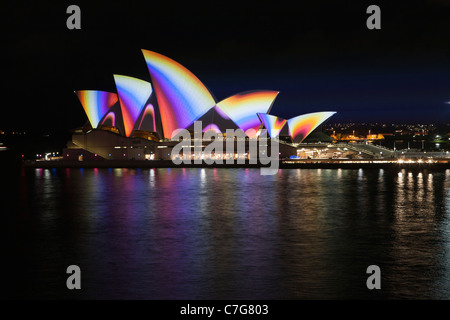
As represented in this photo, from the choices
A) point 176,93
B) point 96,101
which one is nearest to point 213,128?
point 176,93

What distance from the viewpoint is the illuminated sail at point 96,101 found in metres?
59.5

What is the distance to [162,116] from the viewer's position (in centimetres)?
5850

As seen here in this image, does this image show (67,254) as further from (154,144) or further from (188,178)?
(154,144)

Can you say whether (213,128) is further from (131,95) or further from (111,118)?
(111,118)

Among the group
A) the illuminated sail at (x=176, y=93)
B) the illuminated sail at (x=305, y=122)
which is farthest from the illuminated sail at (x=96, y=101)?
the illuminated sail at (x=305, y=122)

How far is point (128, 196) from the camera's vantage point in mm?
33688

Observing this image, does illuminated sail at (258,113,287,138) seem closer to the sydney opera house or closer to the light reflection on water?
the sydney opera house

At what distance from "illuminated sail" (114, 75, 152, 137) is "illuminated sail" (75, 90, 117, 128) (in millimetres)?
2024

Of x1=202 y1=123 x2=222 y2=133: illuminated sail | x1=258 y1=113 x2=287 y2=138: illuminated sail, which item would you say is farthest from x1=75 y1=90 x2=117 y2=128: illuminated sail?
x1=258 y1=113 x2=287 y2=138: illuminated sail

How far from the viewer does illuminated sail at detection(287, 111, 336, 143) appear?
66.4 meters

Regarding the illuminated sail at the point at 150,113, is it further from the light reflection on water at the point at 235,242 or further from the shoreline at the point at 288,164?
the light reflection on water at the point at 235,242

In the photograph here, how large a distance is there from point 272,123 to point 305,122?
15.0 feet
